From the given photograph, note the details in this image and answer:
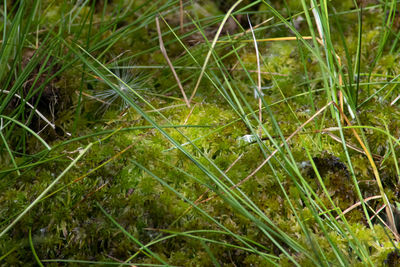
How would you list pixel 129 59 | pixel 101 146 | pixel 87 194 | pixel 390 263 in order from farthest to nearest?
pixel 129 59, pixel 101 146, pixel 87 194, pixel 390 263

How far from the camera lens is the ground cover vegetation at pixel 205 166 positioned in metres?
0.99

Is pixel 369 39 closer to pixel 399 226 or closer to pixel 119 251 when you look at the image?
pixel 399 226

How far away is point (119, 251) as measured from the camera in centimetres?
105

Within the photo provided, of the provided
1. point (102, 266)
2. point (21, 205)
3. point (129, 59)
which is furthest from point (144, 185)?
point (129, 59)

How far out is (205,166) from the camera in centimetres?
123

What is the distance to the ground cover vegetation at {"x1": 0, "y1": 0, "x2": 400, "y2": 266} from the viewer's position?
99 cm

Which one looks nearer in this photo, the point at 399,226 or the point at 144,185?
the point at 399,226

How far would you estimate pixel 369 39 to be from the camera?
1704mm

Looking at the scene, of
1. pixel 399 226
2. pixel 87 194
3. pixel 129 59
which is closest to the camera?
pixel 399 226

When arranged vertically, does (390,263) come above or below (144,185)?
below

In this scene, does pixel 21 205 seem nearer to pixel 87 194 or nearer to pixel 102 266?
pixel 87 194

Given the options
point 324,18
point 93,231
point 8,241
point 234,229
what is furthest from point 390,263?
point 8,241

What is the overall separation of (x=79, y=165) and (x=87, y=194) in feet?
0.48

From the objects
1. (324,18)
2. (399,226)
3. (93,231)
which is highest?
(324,18)
